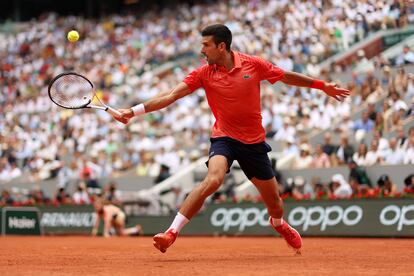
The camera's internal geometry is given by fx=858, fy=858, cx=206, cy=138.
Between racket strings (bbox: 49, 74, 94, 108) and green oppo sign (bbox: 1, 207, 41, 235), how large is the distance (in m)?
13.2

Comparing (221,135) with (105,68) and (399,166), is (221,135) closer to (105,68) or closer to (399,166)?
(399,166)

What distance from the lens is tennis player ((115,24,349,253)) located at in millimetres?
9445

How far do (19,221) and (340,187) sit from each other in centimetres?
908

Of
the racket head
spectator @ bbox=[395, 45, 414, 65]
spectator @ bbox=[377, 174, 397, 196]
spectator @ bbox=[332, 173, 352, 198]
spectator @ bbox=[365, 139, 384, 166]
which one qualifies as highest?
spectator @ bbox=[395, 45, 414, 65]

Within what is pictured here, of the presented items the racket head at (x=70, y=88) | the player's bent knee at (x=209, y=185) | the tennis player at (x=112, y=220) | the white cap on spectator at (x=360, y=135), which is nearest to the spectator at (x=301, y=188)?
the white cap on spectator at (x=360, y=135)

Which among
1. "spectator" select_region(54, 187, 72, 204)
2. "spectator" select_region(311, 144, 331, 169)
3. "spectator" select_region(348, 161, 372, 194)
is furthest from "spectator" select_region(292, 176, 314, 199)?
"spectator" select_region(54, 187, 72, 204)

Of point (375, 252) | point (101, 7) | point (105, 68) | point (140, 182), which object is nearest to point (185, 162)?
point (140, 182)

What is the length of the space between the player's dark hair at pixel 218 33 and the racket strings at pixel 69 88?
1.63 m

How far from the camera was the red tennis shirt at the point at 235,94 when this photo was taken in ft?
31.5

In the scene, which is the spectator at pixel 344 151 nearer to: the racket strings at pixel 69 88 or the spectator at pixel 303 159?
the spectator at pixel 303 159

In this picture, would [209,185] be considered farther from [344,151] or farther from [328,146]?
[328,146]

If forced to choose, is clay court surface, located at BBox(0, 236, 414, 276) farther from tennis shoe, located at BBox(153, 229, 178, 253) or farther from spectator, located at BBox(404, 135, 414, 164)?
spectator, located at BBox(404, 135, 414, 164)

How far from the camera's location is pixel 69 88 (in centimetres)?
1026

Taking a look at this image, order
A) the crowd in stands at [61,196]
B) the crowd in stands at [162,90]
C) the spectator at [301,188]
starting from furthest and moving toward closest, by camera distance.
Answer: the crowd in stands at [162,90] < the crowd in stands at [61,196] < the spectator at [301,188]
